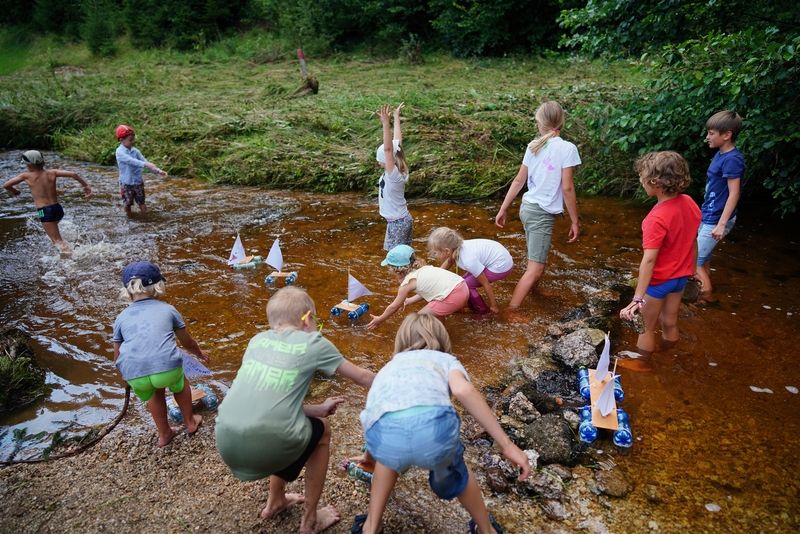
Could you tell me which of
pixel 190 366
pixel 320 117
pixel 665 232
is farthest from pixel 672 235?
pixel 320 117

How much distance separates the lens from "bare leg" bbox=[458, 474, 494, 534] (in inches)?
102

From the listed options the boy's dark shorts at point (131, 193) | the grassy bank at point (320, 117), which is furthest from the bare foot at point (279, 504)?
the boy's dark shorts at point (131, 193)

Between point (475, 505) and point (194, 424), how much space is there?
7.06ft

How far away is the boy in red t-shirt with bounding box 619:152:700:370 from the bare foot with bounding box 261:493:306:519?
262 centimetres

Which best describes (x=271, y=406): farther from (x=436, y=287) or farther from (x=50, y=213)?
(x=50, y=213)

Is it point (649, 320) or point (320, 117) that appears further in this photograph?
point (320, 117)

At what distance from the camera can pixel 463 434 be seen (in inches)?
142

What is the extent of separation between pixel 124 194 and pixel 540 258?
680cm

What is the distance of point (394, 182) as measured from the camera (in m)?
5.49

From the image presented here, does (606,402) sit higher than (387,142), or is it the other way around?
(387,142)

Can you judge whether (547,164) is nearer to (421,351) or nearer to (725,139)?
(725,139)

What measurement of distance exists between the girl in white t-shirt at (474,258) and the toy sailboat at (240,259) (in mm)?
2497

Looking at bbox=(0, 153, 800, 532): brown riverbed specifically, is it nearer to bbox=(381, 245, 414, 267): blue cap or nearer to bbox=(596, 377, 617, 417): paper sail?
bbox=(596, 377, 617, 417): paper sail

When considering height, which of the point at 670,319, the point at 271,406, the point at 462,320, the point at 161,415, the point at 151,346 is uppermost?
the point at 271,406
